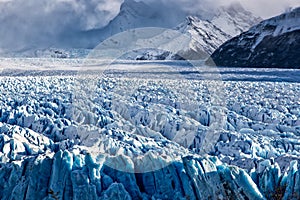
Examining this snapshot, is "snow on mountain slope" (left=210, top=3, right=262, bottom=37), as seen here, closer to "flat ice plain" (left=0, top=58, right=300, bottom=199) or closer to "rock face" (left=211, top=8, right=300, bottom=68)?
"rock face" (left=211, top=8, right=300, bottom=68)

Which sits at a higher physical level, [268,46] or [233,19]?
[233,19]

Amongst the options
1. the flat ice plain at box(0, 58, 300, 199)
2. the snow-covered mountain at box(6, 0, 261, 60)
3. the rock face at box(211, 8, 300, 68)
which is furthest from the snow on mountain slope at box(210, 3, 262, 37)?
the flat ice plain at box(0, 58, 300, 199)

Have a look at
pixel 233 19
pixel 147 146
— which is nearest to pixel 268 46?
pixel 147 146

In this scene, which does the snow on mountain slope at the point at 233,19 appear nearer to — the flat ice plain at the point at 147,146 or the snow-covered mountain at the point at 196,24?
the snow-covered mountain at the point at 196,24

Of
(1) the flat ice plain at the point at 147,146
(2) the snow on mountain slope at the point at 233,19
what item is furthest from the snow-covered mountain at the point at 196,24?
(1) the flat ice plain at the point at 147,146

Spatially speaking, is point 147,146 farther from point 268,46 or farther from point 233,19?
point 233,19

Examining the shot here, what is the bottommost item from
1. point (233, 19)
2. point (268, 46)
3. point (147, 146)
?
point (147, 146)

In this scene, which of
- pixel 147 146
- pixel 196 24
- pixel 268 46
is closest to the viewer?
pixel 147 146
